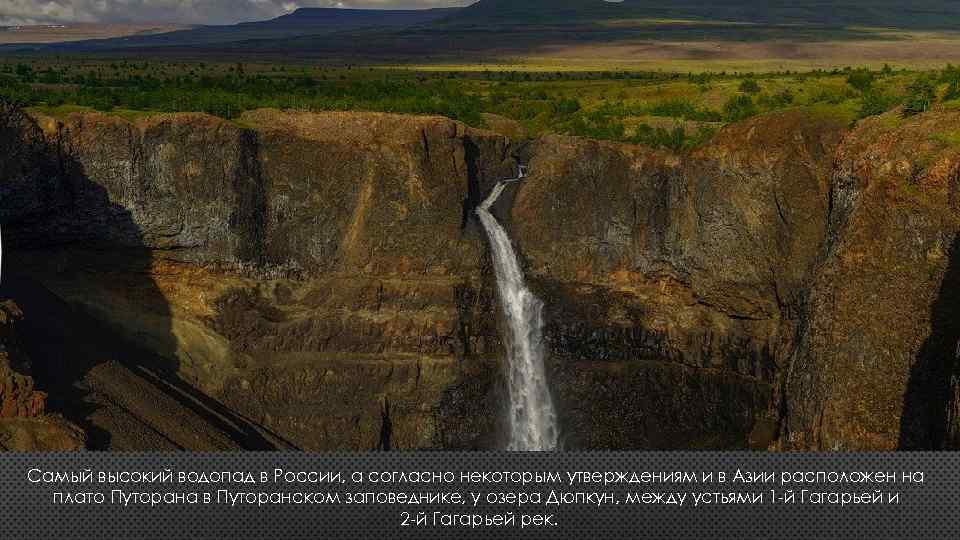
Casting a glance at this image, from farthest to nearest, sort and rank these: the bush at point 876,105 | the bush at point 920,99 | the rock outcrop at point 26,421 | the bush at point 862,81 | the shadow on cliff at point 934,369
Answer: the bush at point 862,81, the bush at point 876,105, the bush at point 920,99, the rock outcrop at point 26,421, the shadow on cliff at point 934,369

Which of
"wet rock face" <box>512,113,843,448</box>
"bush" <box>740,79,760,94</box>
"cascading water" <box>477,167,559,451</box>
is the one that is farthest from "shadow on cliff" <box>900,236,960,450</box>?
"bush" <box>740,79,760,94</box>

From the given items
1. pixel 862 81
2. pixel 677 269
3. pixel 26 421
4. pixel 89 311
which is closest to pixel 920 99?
pixel 677 269

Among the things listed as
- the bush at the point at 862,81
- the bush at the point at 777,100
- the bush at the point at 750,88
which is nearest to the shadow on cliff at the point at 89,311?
the bush at the point at 777,100

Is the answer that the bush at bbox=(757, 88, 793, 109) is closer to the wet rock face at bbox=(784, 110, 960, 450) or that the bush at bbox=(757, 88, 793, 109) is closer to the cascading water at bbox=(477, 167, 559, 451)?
the cascading water at bbox=(477, 167, 559, 451)

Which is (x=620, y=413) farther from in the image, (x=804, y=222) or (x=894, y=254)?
(x=894, y=254)

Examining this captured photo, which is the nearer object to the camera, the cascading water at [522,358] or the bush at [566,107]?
the cascading water at [522,358]

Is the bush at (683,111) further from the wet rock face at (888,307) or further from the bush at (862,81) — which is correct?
the wet rock face at (888,307)

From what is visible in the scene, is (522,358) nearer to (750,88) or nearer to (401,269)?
(401,269)
